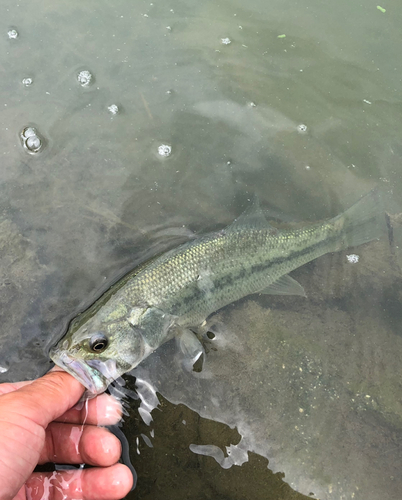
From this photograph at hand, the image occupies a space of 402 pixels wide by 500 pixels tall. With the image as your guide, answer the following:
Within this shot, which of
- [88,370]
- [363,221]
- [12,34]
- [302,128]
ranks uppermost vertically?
[12,34]

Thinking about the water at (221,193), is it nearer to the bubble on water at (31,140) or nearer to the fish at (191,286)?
the bubble on water at (31,140)

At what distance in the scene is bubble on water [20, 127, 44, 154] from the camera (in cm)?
408

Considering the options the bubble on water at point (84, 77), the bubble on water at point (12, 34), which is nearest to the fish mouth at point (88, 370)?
the bubble on water at point (84, 77)

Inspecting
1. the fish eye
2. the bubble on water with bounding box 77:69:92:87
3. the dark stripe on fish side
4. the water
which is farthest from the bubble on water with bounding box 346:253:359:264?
the bubble on water with bounding box 77:69:92:87

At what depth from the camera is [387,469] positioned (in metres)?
3.19

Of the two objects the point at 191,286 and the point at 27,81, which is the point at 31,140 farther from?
the point at 191,286

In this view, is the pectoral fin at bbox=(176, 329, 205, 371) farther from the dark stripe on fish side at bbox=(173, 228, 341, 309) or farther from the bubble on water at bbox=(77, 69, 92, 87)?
the bubble on water at bbox=(77, 69, 92, 87)

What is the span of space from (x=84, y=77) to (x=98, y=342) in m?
3.54

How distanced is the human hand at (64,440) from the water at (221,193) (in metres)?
0.36

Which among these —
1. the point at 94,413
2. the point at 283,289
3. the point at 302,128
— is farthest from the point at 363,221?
the point at 94,413

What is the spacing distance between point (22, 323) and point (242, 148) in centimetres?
321

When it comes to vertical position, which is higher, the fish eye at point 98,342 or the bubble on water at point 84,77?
the bubble on water at point 84,77

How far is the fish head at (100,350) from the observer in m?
2.78

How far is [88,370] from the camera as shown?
9.14ft
